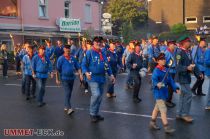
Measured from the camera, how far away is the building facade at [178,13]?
156 feet

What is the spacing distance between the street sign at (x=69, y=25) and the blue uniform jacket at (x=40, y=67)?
63.5 ft

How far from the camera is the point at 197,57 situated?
1286 cm

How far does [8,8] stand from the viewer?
27.4 m

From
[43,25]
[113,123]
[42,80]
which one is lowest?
[113,123]

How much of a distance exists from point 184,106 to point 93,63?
2251mm

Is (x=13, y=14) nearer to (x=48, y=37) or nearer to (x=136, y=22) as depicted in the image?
(x=48, y=37)

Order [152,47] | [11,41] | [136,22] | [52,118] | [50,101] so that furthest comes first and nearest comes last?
1. [136,22]
2. [11,41]
3. [152,47]
4. [50,101]
5. [52,118]

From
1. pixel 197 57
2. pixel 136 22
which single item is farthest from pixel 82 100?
pixel 136 22

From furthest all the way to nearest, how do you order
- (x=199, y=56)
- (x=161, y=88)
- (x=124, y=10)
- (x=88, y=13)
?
(x=124, y=10) < (x=88, y=13) < (x=199, y=56) < (x=161, y=88)

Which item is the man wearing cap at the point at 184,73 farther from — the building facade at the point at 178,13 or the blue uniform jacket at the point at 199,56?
the building facade at the point at 178,13

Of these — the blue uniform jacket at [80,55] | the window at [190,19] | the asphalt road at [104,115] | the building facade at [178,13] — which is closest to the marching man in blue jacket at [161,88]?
the asphalt road at [104,115]

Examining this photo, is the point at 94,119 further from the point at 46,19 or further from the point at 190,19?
the point at 190,19

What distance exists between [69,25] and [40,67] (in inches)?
800

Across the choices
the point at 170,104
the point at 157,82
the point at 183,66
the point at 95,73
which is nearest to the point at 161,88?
the point at 157,82
